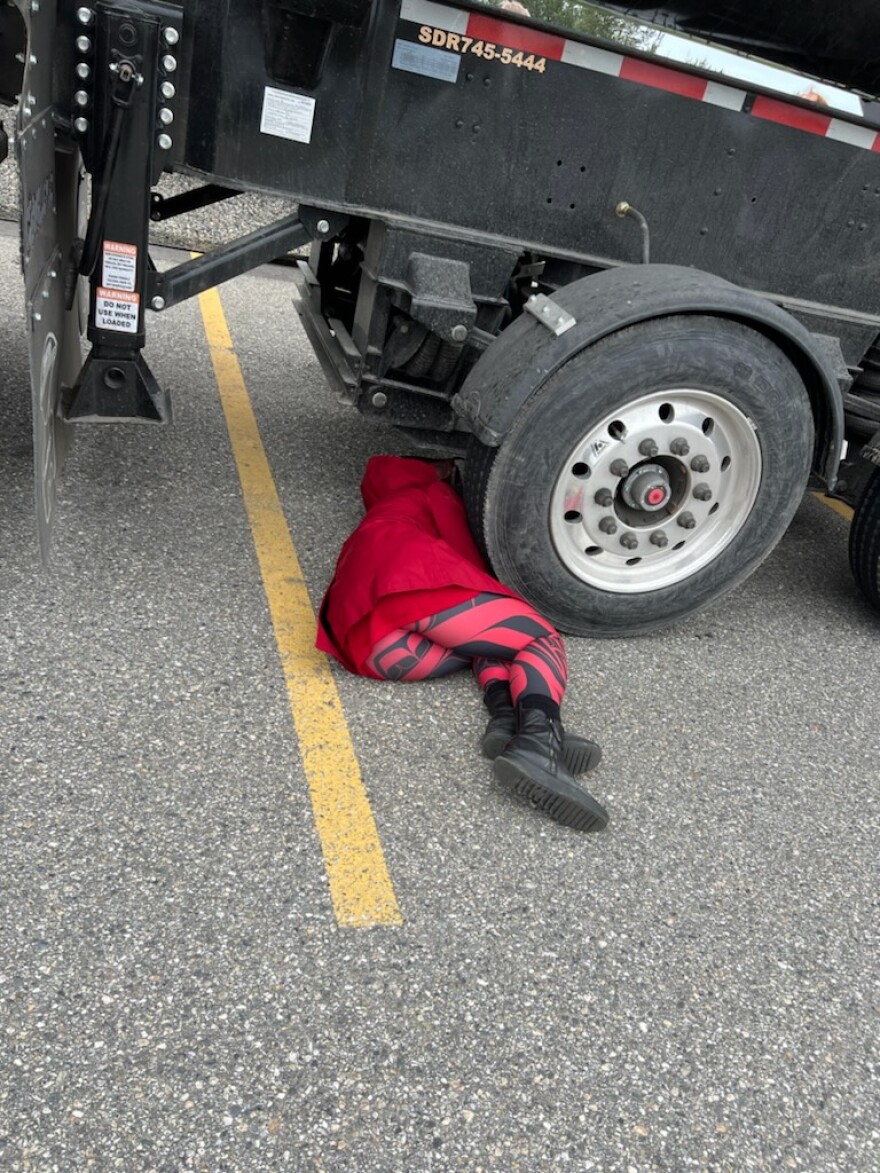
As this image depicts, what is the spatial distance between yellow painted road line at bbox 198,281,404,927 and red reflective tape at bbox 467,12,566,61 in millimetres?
1721

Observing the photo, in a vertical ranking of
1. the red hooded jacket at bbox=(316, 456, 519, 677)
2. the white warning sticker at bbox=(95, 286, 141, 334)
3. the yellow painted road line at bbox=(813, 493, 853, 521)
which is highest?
the white warning sticker at bbox=(95, 286, 141, 334)

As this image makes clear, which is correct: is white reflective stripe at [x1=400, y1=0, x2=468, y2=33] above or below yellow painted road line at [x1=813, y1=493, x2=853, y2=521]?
above

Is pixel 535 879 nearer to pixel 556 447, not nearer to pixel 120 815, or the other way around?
pixel 120 815

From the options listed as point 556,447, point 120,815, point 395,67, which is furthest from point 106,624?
point 395,67

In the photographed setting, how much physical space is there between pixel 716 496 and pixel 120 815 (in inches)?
80.4

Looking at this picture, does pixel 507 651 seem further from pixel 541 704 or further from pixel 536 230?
pixel 536 230

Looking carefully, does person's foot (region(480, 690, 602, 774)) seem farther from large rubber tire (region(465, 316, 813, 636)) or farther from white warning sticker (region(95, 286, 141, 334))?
white warning sticker (region(95, 286, 141, 334))

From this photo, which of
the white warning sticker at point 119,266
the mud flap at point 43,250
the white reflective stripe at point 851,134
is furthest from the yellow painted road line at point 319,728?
the white reflective stripe at point 851,134

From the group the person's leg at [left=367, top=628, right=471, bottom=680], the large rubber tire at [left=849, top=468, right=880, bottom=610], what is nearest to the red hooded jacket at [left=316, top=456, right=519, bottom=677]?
the person's leg at [left=367, top=628, right=471, bottom=680]

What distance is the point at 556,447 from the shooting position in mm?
2820

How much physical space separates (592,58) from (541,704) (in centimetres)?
189

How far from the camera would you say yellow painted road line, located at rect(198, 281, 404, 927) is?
2.09 m

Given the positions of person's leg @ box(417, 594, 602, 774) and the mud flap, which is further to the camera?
person's leg @ box(417, 594, 602, 774)

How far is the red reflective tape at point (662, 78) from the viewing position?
283 centimetres
